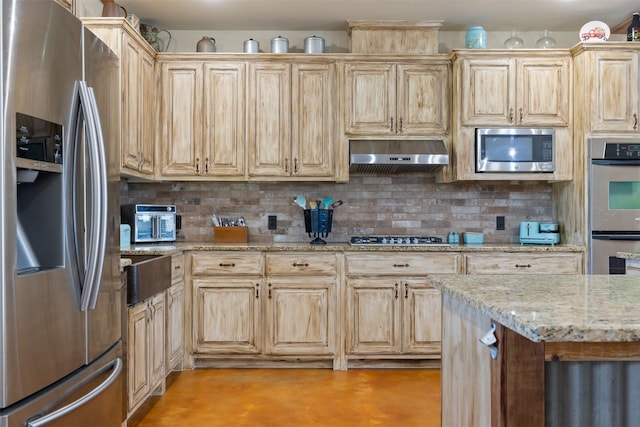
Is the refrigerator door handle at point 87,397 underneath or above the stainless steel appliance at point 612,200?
underneath

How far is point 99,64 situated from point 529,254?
3.08 meters

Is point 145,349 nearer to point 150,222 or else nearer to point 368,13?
point 150,222

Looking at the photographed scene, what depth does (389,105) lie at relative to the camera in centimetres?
414

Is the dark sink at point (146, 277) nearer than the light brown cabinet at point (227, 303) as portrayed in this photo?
Yes

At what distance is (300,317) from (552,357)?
2.69m

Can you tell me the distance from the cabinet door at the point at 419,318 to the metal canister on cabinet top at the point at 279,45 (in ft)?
6.60

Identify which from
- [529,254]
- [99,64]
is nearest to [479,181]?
[529,254]


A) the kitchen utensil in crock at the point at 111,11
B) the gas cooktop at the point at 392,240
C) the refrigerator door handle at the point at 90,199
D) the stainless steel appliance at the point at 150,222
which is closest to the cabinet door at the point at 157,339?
the stainless steel appliance at the point at 150,222

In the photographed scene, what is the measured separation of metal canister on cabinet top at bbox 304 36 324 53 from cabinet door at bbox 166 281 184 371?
2011 mm

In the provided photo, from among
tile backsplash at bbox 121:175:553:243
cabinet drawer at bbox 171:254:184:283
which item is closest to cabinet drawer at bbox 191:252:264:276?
cabinet drawer at bbox 171:254:184:283

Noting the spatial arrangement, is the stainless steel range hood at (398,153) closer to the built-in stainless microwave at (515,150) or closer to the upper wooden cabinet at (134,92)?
the built-in stainless microwave at (515,150)

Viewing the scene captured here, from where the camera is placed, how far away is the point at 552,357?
4.19ft

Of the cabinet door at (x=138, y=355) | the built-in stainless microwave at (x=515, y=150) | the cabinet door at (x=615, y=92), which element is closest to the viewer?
the cabinet door at (x=138, y=355)

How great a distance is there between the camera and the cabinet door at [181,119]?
13.6 ft
